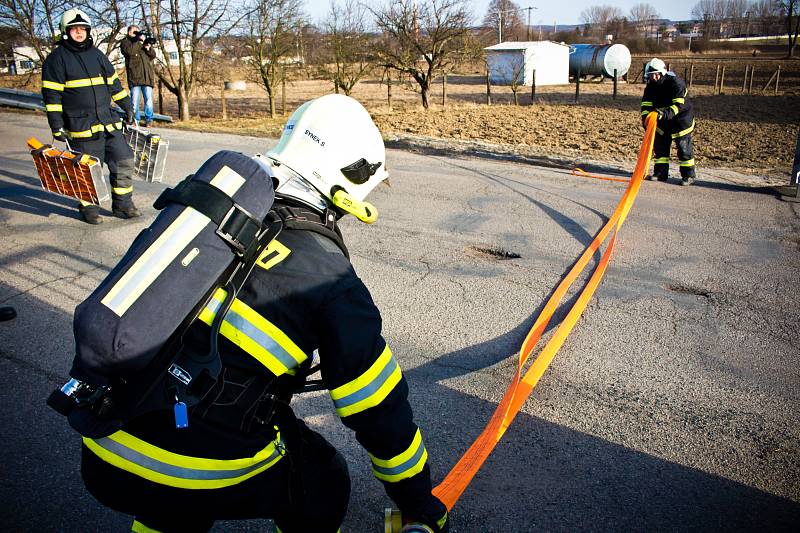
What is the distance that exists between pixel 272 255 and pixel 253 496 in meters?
0.79

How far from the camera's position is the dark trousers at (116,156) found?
7.01m

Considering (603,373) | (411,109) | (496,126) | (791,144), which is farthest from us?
(411,109)

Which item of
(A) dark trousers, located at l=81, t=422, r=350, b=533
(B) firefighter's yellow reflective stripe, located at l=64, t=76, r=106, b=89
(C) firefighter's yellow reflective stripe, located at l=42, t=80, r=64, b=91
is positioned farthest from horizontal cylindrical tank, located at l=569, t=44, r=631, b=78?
(A) dark trousers, located at l=81, t=422, r=350, b=533

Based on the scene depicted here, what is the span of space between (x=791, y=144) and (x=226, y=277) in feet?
47.8

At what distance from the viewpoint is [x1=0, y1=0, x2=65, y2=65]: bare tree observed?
17328 mm

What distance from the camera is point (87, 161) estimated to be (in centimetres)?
663

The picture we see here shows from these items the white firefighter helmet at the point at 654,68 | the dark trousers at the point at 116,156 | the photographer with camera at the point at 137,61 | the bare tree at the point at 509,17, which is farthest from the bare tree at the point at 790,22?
the dark trousers at the point at 116,156

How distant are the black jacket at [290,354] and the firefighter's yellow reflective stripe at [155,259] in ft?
0.60

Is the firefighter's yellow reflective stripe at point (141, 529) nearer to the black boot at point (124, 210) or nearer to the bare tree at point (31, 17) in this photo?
the black boot at point (124, 210)

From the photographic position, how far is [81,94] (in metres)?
6.90

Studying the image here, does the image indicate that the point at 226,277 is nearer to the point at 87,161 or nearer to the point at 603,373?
the point at 603,373

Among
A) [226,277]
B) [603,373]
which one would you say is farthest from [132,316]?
[603,373]

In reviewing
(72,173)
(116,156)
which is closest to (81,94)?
(116,156)

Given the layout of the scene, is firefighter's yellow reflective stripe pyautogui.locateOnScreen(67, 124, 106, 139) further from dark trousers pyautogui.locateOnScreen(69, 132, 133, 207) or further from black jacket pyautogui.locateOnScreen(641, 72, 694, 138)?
black jacket pyautogui.locateOnScreen(641, 72, 694, 138)
